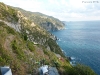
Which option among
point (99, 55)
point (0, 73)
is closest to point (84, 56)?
point (99, 55)

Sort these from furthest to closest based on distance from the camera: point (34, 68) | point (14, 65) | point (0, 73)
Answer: point (34, 68), point (14, 65), point (0, 73)

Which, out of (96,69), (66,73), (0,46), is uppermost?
(0,46)

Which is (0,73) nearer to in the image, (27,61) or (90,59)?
(27,61)

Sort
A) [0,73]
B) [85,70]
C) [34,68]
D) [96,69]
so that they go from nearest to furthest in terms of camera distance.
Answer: [0,73] → [34,68] → [85,70] → [96,69]

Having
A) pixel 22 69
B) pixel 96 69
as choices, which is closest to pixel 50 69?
pixel 22 69

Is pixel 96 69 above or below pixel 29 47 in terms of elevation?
below

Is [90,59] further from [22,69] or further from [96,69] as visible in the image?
[22,69]

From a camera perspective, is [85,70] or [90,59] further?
[90,59]

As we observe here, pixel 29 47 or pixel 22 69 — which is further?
pixel 29 47

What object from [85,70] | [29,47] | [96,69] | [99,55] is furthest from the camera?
[99,55]
